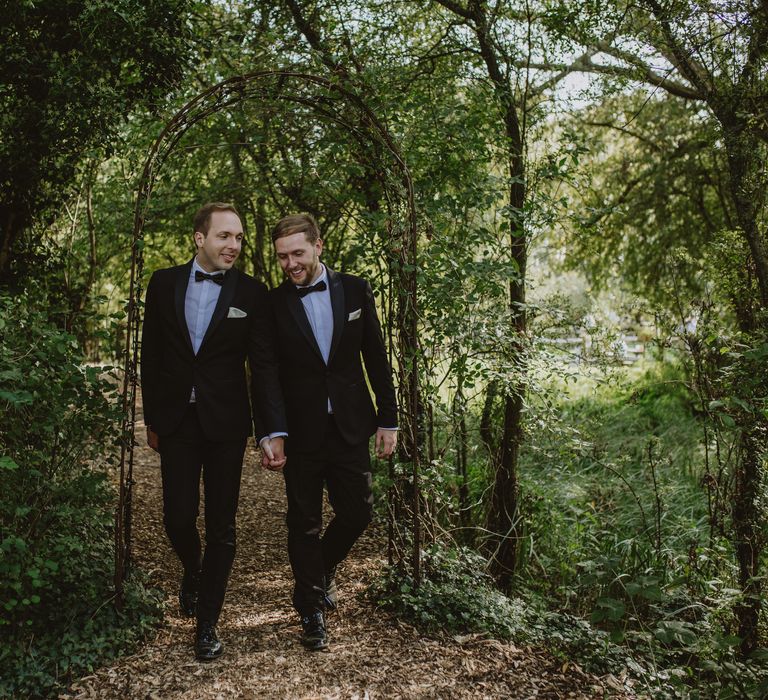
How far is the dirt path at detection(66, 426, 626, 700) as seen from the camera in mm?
3172

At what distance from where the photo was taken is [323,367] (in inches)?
138

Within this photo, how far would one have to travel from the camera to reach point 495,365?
488 centimetres

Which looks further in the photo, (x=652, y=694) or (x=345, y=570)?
(x=345, y=570)

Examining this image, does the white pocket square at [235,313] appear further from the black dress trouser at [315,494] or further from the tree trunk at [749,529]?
the tree trunk at [749,529]

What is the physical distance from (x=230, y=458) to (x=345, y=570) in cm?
179

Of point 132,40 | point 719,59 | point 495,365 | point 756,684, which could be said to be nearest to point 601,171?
point 719,59

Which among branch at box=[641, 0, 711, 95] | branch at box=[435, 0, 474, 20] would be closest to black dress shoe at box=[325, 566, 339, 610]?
branch at box=[641, 0, 711, 95]

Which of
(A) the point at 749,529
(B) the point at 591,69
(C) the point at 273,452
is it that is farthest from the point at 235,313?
(B) the point at 591,69

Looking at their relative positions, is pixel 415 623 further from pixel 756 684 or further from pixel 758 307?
pixel 758 307

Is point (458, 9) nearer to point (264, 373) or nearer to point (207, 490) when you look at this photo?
point (264, 373)

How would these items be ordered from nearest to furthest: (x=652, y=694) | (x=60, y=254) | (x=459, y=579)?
(x=652, y=694) → (x=459, y=579) → (x=60, y=254)

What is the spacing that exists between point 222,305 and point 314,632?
5.75 feet

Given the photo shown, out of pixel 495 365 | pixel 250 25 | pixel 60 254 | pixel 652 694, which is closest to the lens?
pixel 652 694

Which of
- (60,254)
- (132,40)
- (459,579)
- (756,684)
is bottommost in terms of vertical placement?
(756,684)
